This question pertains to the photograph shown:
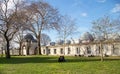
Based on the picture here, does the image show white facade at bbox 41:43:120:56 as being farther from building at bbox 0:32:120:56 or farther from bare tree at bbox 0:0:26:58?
bare tree at bbox 0:0:26:58

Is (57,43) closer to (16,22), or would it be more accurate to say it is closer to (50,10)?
(50,10)

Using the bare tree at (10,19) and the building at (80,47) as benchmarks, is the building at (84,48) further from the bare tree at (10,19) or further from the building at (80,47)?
the bare tree at (10,19)

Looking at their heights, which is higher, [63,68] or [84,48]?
[84,48]

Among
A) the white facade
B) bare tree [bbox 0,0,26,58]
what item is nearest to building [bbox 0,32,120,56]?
the white facade

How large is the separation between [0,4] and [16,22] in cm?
545

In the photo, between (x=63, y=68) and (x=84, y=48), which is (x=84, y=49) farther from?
(x=63, y=68)

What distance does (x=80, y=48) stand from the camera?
73375mm

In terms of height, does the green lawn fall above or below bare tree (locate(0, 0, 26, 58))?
below

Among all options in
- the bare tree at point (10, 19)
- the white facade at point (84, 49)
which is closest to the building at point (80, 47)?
the white facade at point (84, 49)

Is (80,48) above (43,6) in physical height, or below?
below

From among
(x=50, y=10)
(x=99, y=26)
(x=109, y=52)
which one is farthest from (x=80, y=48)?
(x=99, y=26)

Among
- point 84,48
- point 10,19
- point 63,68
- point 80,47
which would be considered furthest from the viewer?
point 80,47

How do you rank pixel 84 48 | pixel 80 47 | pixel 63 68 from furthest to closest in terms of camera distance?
pixel 80 47 < pixel 84 48 < pixel 63 68

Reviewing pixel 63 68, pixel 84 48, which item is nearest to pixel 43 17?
pixel 84 48
